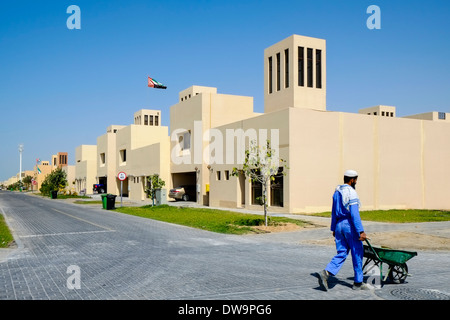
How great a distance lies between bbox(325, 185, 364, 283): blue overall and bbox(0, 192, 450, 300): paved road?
0.40m

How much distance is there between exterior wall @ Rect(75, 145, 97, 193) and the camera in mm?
77250

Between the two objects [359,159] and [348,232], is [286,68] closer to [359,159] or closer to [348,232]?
[359,159]

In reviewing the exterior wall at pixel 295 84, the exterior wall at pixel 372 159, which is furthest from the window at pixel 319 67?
the exterior wall at pixel 372 159

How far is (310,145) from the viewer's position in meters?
24.8

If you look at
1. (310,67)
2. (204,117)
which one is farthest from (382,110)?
(310,67)

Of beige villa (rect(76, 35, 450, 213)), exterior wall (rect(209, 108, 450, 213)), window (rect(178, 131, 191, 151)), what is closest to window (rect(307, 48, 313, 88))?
beige villa (rect(76, 35, 450, 213))

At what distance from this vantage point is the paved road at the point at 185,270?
6426 mm

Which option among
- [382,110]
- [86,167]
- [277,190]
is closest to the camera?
[277,190]

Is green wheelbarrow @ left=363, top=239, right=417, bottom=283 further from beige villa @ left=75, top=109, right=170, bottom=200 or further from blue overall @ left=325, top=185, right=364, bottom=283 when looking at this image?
beige villa @ left=75, top=109, right=170, bottom=200

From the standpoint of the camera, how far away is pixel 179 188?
40719 mm

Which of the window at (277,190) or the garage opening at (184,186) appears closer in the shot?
the window at (277,190)

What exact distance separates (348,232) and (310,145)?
18.7 meters

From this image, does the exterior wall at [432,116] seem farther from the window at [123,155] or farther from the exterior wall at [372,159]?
the window at [123,155]

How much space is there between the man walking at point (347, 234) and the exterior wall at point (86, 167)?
71.3m
